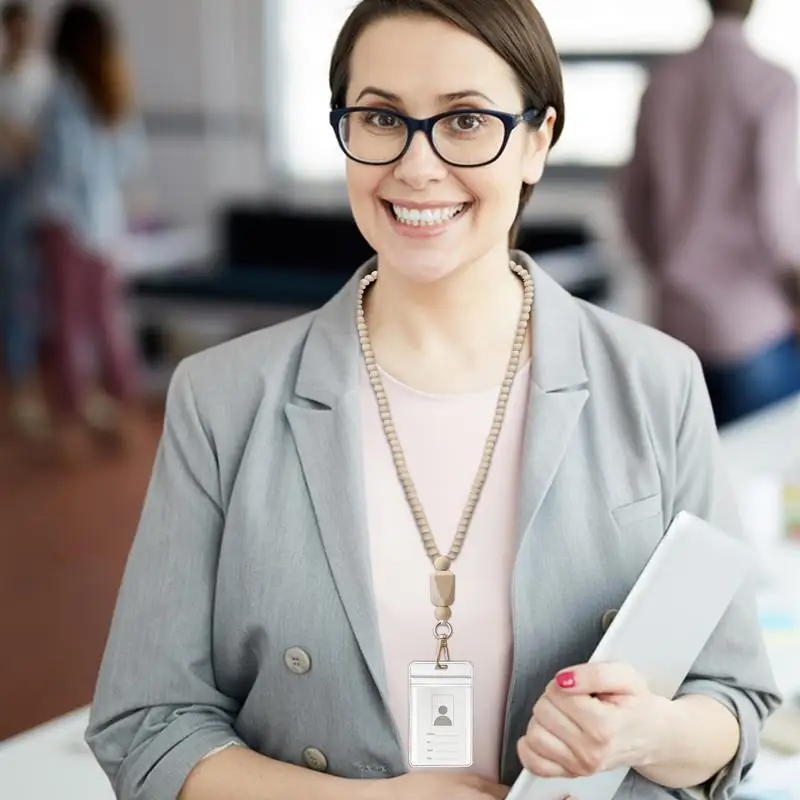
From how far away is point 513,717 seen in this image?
1.33 metres

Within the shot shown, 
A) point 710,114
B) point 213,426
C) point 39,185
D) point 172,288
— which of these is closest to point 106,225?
point 39,185

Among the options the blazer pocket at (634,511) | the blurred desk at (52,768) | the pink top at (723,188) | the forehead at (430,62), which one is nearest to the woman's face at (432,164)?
the forehead at (430,62)

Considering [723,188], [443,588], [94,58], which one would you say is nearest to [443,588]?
[443,588]

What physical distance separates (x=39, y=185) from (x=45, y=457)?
1.15 m

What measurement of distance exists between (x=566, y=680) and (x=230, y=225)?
6.37m

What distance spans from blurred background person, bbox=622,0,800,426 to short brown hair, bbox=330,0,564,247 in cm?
215

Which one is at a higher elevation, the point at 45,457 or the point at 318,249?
the point at 318,249

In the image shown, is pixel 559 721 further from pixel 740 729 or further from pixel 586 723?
pixel 740 729

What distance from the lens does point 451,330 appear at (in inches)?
54.7

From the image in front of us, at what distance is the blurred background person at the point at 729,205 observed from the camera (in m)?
3.35

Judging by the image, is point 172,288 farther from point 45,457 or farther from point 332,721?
point 332,721

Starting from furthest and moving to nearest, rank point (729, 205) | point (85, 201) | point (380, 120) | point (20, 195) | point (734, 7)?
point (20, 195), point (85, 201), point (729, 205), point (734, 7), point (380, 120)

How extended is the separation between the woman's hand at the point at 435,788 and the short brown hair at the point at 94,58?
14.5 ft

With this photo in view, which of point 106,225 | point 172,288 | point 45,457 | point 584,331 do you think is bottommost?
point 45,457
